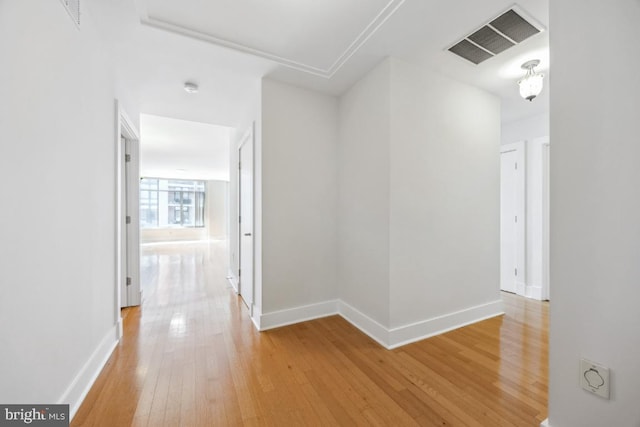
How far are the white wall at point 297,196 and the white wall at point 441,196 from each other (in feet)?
3.00

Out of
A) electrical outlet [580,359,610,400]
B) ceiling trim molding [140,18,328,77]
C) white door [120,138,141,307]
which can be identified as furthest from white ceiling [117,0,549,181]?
electrical outlet [580,359,610,400]

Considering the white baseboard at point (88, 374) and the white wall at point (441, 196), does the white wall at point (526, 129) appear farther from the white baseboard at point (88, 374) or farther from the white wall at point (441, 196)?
the white baseboard at point (88, 374)

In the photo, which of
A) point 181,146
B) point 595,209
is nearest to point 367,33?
point 595,209

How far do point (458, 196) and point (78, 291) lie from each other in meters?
3.27

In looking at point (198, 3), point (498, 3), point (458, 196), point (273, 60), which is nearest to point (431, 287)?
point (458, 196)

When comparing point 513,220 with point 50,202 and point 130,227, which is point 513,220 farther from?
point 130,227

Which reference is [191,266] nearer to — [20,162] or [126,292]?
[126,292]

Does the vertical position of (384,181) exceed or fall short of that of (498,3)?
it falls short

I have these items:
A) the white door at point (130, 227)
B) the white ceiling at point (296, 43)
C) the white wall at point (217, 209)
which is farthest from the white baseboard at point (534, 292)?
the white wall at point (217, 209)

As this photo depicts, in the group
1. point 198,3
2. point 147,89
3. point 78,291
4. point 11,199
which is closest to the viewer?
point 11,199

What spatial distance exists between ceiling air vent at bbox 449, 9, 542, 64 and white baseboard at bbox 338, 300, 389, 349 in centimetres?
259

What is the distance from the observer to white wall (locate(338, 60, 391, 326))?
2.28 metres

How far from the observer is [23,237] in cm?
108

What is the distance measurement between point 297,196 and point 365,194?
2.50 feet
